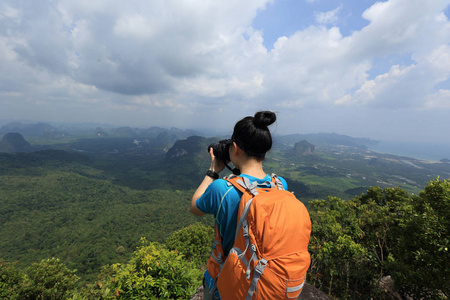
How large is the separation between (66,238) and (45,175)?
97.2 m

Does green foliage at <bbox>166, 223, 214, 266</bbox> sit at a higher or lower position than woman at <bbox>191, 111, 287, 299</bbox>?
lower

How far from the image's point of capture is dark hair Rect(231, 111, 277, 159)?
72.6 inches

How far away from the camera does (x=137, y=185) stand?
123875mm

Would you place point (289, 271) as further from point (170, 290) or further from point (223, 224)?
point (170, 290)

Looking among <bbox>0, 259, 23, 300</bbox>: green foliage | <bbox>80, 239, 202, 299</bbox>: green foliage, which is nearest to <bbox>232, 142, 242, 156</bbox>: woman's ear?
<bbox>80, 239, 202, 299</bbox>: green foliage

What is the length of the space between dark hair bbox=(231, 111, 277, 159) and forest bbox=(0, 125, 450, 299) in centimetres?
16

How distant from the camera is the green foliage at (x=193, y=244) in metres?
18.9

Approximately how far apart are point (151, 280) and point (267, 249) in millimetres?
4458

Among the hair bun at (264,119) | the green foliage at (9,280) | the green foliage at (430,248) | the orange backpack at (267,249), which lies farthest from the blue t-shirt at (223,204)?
the green foliage at (9,280)

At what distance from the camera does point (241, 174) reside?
1894 millimetres

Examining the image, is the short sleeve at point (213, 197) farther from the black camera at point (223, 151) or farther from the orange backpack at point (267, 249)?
the black camera at point (223, 151)

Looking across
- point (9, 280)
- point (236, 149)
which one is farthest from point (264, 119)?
point (9, 280)

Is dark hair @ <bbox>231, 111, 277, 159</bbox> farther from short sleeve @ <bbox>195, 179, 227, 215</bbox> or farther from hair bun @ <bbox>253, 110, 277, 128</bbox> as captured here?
short sleeve @ <bbox>195, 179, 227, 215</bbox>

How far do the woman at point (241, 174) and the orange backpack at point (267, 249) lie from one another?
6.0 inches
